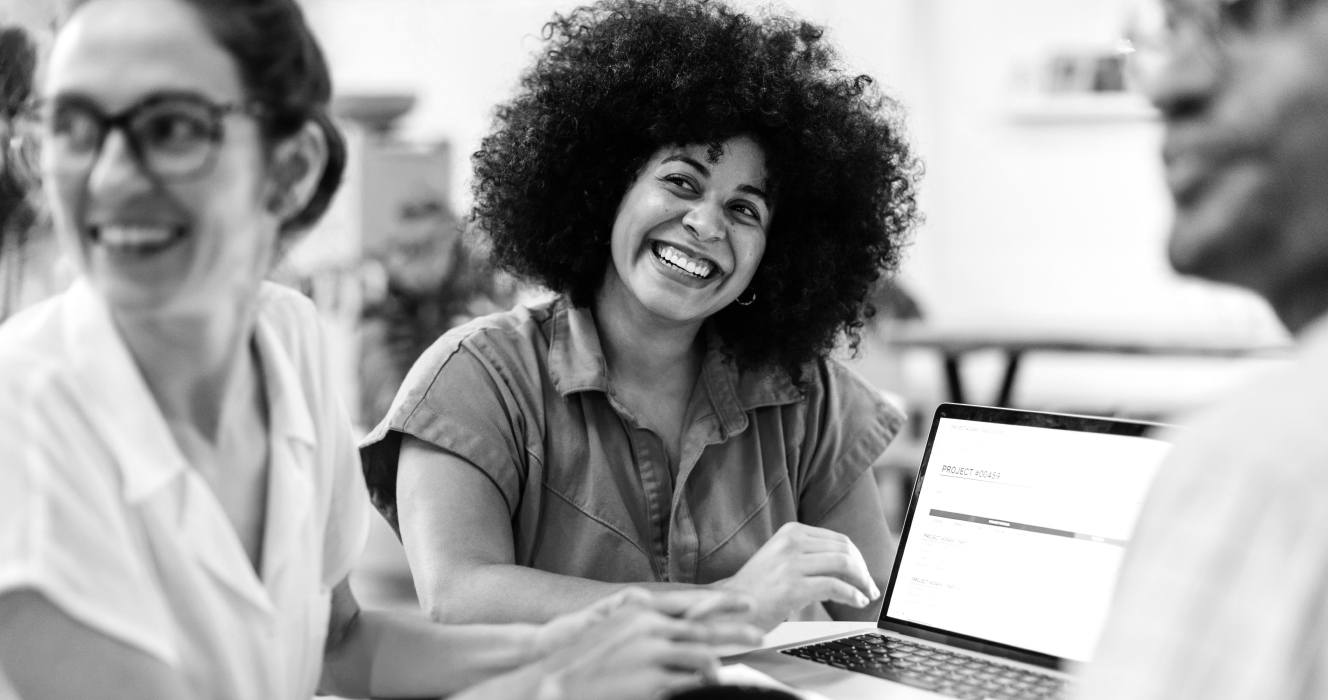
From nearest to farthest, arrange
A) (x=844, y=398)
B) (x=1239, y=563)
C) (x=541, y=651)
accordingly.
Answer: (x=1239, y=563) → (x=541, y=651) → (x=844, y=398)

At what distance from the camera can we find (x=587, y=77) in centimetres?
185

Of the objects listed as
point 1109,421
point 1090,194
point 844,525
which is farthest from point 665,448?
point 1090,194

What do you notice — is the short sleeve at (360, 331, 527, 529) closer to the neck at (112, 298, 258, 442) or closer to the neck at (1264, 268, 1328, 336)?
the neck at (112, 298, 258, 442)

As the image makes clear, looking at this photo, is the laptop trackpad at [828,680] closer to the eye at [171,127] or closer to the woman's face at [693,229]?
the woman's face at [693,229]

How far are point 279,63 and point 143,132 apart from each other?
0.41 feet

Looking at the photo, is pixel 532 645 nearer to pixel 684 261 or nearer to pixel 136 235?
pixel 136 235

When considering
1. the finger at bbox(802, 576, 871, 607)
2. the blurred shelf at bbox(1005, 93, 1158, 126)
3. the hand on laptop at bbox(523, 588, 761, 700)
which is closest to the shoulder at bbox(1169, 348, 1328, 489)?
the hand on laptop at bbox(523, 588, 761, 700)

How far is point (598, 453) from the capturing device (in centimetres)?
168

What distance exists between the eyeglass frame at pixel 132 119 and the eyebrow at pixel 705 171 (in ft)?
2.98

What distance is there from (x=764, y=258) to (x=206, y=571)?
113 centimetres

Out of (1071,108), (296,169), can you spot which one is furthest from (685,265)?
(1071,108)

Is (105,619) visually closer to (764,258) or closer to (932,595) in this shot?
(932,595)

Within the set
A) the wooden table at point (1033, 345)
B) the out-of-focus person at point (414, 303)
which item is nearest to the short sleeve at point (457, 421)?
the out-of-focus person at point (414, 303)

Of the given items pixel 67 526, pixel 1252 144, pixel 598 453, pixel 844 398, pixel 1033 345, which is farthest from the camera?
pixel 1033 345
